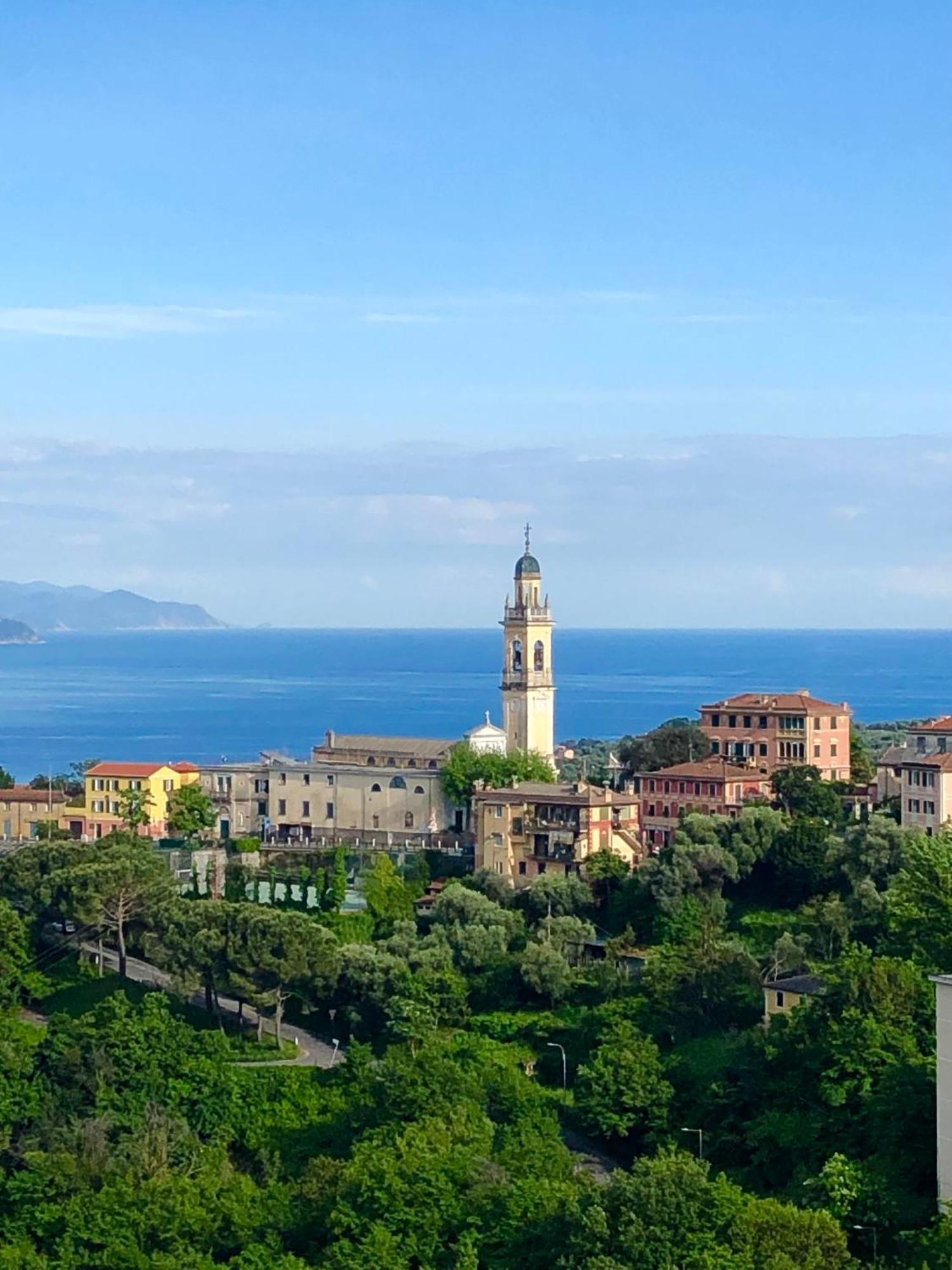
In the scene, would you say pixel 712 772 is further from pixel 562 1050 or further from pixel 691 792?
pixel 562 1050

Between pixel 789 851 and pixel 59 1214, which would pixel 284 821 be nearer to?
pixel 789 851

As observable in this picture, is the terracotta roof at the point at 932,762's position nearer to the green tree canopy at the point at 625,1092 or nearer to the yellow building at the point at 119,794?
the green tree canopy at the point at 625,1092

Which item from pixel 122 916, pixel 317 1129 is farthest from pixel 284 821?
pixel 317 1129

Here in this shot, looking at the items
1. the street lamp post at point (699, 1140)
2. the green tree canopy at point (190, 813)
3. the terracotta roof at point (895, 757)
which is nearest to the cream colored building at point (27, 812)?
the green tree canopy at point (190, 813)

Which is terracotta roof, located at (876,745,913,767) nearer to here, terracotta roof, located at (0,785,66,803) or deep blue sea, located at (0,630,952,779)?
terracotta roof, located at (0,785,66,803)

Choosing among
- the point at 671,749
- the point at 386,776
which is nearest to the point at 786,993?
the point at 671,749
